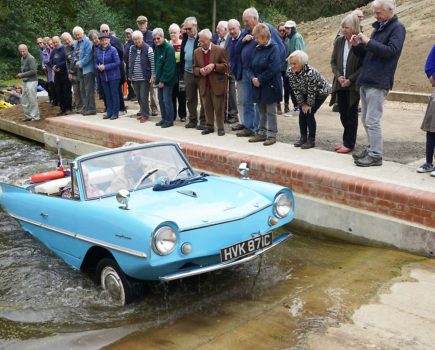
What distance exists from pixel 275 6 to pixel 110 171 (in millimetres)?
49211

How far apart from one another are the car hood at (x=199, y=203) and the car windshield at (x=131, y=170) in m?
0.24

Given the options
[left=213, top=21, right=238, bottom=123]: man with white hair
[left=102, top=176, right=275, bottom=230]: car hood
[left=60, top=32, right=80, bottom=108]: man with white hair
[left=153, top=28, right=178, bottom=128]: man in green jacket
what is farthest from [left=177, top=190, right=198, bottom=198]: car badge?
[left=60, top=32, right=80, bottom=108]: man with white hair

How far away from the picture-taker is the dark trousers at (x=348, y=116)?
7.98 m

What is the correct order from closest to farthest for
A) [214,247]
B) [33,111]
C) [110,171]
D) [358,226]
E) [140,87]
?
[214,247], [110,171], [358,226], [140,87], [33,111]

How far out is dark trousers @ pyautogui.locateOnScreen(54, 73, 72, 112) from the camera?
548 inches

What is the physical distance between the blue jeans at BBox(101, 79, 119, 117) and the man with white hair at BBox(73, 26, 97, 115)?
0.74 meters

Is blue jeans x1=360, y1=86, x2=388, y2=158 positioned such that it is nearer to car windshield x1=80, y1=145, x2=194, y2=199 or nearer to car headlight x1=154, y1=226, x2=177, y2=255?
car windshield x1=80, y1=145, x2=194, y2=199

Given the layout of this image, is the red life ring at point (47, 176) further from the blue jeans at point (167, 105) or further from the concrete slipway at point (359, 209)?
the blue jeans at point (167, 105)

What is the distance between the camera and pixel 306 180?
7.13 metres

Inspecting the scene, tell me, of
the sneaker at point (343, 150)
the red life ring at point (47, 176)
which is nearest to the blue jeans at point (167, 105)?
the red life ring at point (47, 176)

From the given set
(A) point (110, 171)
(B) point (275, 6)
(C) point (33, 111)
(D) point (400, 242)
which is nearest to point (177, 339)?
(A) point (110, 171)

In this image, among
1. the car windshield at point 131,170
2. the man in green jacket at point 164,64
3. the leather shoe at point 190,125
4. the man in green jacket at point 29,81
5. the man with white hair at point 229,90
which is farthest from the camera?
the man in green jacket at point 29,81

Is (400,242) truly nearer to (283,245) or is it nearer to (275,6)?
(283,245)

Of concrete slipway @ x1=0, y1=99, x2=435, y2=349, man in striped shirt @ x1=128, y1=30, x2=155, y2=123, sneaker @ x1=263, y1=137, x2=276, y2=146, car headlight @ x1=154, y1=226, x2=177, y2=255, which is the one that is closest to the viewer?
concrete slipway @ x1=0, y1=99, x2=435, y2=349
